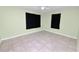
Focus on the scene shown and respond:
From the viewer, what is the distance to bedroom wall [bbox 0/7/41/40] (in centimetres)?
95

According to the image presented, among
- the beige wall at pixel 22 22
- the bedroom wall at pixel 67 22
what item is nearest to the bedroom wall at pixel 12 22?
the beige wall at pixel 22 22

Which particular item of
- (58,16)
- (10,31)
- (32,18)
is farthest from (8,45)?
(58,16)

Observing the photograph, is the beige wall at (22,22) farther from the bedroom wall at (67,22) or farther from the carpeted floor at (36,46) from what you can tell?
the carpeted floor at (36,46)

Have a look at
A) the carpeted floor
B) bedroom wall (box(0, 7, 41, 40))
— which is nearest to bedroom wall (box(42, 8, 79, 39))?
the carpeted floor

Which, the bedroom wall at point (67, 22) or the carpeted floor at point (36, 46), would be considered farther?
the carpeted floor at point (36, 46)

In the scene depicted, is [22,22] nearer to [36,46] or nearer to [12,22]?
[12,22]

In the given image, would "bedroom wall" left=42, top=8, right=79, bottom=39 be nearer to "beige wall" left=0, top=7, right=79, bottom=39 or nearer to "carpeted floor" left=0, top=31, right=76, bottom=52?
"beige wall" left=0, top=7, right=79, bottom=39

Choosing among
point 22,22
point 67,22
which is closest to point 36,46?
point 22,22

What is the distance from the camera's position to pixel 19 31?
1074 mm

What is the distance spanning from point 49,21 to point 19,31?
558 millimetres

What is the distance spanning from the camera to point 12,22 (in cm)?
102

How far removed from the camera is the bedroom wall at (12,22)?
95cm
